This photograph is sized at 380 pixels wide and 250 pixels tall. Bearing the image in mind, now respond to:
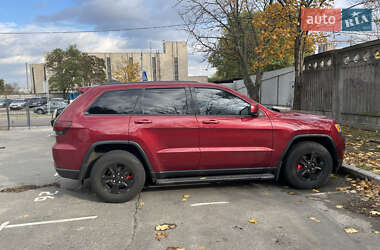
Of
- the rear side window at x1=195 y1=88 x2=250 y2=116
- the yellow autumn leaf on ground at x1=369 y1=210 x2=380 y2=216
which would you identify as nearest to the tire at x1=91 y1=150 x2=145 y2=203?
the rear side window at x1=195 y1=88 x2=250 y2=116

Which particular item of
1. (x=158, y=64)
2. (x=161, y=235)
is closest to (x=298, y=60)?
(x=161, y=235)

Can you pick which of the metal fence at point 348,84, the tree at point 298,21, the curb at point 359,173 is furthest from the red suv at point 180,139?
the tree at point 298,21

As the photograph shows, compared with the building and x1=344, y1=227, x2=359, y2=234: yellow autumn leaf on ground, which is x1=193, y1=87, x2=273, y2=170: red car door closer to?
x1=344, y1=227, x2=359, y2=234: yellow autumn leaf on ground

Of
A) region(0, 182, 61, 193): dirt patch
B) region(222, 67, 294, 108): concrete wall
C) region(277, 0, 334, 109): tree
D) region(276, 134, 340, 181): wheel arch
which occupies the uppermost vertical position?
region(277, 0, 334, 109): tree

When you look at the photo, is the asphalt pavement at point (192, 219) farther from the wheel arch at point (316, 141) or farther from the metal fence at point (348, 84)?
the metal fence at point (348, 84)

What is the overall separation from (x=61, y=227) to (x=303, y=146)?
3.74 metres

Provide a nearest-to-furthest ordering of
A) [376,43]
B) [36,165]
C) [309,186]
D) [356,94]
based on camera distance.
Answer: [309,186] → [36,165] → [376,43] → [356,94]

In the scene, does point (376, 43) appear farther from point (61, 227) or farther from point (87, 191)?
point (61, 227)

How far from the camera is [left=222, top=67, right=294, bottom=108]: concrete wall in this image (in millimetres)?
15898

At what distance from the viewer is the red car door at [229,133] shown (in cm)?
436

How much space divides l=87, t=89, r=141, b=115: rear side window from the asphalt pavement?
55.3 inches

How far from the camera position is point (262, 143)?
4504 millimetres

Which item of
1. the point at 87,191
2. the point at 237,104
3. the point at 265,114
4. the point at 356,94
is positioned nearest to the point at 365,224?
the point at 265,114

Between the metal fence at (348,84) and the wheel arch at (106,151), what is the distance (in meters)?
8.02
